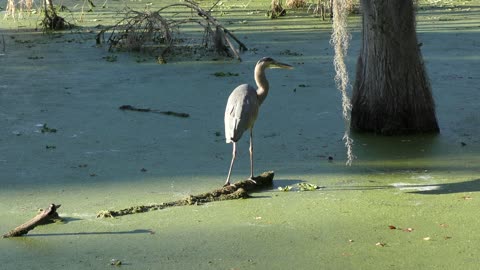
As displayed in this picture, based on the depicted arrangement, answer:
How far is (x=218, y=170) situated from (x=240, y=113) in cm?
52

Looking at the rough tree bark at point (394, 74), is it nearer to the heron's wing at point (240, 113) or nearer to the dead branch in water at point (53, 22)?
the heron's wing at point (240, 113)

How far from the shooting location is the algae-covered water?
177 inches

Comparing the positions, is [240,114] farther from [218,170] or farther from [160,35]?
[160,35]

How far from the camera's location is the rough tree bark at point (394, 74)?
22.2 feet

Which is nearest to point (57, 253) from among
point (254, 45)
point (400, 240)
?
point (400, 240)

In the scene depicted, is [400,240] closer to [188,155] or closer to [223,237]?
[223,237]

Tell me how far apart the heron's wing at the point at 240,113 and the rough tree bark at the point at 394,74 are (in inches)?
54.0

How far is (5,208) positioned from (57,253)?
0.92 meters

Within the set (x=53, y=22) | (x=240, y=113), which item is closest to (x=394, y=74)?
(x=240, y=113)

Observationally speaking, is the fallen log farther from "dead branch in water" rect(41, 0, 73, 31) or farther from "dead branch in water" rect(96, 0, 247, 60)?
"dead branch in water" rect(41, 0, 73, 31)

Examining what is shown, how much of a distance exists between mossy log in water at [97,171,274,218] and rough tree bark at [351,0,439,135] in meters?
1.51

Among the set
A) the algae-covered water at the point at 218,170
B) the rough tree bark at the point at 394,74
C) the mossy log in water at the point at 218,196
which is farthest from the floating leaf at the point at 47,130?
the rough tree bark at the point at 394,74

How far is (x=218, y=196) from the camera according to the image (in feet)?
17.8

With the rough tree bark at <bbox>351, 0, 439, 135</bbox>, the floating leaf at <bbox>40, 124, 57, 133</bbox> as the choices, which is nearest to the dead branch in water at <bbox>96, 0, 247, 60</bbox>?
the floating leaf at <bbox>40, 124, 57, 133</bbox>
